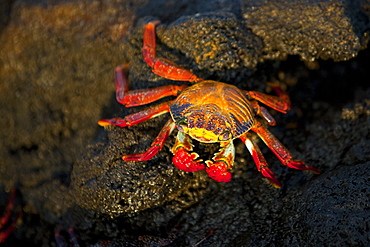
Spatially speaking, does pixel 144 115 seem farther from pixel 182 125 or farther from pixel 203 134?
pixel 203 134

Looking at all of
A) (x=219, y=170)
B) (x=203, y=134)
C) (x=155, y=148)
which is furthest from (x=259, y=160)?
(x=155, y=148)

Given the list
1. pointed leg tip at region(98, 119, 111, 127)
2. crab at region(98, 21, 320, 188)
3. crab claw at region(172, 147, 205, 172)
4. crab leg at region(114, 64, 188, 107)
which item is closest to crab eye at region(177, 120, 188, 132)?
crab at region(98, 21, 320, 188)

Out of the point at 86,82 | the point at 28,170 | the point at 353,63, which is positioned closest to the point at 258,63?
the point at 353,63

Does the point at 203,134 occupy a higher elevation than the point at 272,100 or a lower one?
higher

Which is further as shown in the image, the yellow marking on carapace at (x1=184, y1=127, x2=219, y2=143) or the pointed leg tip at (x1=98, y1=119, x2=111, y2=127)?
the pointed leg tip at (x1=98, y1=119, x2=111, y2=127)

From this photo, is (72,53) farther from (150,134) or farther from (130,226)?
(130,226)

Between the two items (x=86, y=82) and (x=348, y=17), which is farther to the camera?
(x=86, y=82)

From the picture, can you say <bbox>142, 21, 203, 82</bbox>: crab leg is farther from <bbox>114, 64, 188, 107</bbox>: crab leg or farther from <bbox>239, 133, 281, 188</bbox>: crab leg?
<bbox>239, 133, 281, 188</bbox>: crab leg
